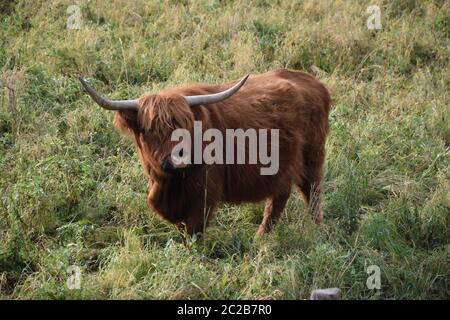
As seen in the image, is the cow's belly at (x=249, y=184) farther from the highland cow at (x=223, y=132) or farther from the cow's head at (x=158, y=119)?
the cow's head at (x=158, y=119)

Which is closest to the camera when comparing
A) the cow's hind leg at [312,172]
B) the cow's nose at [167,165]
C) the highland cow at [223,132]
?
the cow's nose at [167,165]

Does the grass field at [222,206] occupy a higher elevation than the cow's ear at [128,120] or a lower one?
lower

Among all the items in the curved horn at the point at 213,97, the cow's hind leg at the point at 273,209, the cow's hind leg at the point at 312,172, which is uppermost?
the curved horn at the point at 213,97

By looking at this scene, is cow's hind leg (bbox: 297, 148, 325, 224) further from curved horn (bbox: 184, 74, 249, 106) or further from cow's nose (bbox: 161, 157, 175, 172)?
cow's nose (bbox: 161, 157, 175, 172)

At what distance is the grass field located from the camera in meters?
5.01

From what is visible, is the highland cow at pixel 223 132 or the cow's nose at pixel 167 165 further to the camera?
Result: the highland cow at pixel 223 132

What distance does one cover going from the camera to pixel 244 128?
223 inches

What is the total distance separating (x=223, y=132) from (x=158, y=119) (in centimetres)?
66

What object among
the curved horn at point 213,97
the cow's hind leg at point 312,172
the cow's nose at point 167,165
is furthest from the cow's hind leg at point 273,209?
the cow's nose at point 167,165

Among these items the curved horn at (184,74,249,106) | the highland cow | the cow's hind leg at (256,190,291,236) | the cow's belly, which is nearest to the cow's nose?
the highland cow

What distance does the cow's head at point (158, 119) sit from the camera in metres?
5.03

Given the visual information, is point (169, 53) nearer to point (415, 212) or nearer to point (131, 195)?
point (131, 195)

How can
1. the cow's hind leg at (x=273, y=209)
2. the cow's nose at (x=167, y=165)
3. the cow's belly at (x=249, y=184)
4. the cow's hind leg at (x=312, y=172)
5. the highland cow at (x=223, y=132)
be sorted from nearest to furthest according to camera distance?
the cow's nose at (x=167, y=165) → the highland cow at (x=223, y=132) → the cow's belly at (x=249, y=184) → the cow's hind leg at (x=273, y=209) → the cow's hind leg at (x=312, y=172)
